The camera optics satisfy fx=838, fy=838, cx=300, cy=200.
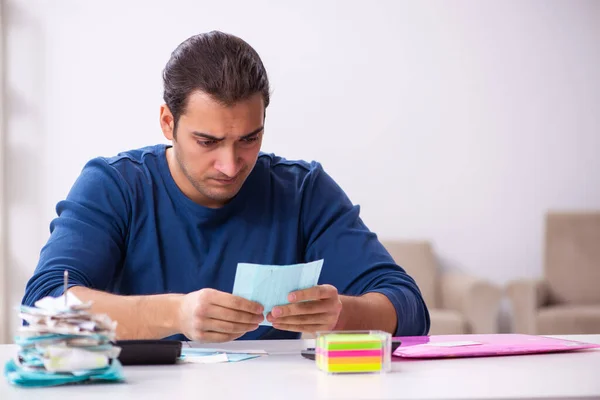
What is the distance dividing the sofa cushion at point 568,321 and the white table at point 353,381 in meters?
2.81

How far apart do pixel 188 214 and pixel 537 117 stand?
133 inches

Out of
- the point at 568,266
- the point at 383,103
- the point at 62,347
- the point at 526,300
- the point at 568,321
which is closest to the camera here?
the point at 62,347

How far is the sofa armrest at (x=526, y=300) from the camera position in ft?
14.2

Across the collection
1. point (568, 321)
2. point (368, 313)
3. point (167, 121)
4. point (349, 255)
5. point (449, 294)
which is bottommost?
point (568, 321)

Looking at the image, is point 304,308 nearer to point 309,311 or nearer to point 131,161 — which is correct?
point 309,311

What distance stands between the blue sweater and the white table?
443 mm

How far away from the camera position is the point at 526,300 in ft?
14.4

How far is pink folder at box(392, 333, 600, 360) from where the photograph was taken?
1492mm

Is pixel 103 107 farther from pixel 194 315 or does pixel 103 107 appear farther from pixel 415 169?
pixel 194 315

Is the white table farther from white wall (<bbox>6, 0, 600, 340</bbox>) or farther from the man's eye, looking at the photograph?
white wall (<bbox>6, 0, 600, 340</bbox>)

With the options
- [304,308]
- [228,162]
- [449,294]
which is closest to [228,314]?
[304,308]

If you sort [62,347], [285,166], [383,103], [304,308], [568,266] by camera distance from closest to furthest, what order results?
1. [62,347]
2. [304,308]
3. [285,166]
4. [568,266]
5. [383,103]

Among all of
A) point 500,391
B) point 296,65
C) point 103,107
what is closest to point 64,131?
point 103,107

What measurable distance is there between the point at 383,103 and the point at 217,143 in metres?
3.03
